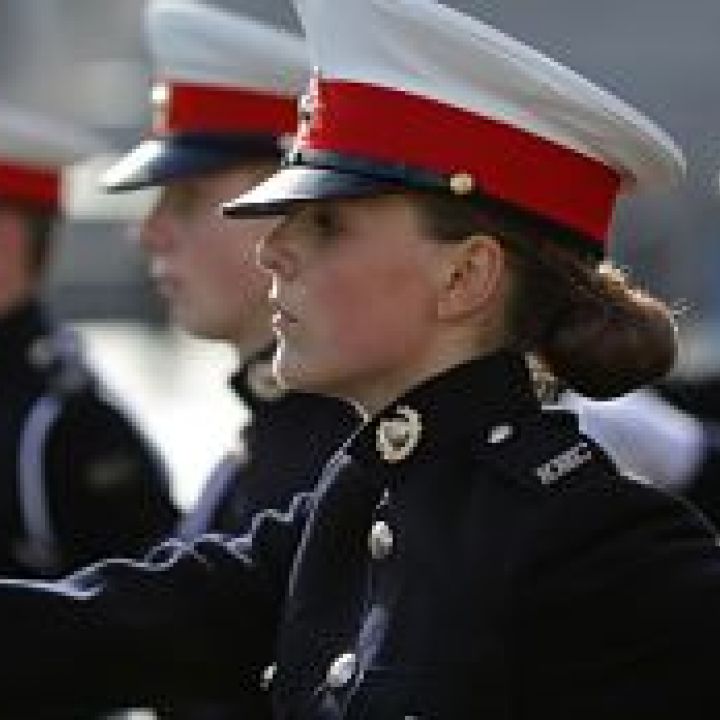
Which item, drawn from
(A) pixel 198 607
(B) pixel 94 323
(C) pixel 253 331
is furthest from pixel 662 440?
(B) pixel 94 323

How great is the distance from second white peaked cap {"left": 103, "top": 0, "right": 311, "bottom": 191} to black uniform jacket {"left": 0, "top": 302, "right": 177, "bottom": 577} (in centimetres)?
62

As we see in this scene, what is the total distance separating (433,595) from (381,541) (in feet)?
0.40

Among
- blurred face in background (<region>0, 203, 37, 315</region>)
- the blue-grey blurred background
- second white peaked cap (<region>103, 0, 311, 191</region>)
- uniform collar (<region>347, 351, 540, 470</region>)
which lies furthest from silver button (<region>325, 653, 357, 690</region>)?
the blue-grey blurred background

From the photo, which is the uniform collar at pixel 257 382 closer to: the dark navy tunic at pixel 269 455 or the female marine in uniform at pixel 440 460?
the dark navy tunic at pixel 269 455

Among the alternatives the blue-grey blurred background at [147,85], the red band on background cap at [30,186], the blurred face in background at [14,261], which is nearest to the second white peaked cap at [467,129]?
the blurred face in background at [14,261]

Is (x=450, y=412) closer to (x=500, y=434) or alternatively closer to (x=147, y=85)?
(x=500, y=434)

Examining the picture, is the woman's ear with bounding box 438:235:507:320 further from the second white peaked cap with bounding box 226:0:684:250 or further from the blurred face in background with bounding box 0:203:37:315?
the blurred face in background with bounding box 0:203:37:315

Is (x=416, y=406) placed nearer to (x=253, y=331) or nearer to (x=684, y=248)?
(x=253, y=331)

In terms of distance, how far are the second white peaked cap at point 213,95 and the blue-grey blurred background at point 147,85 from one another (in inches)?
601

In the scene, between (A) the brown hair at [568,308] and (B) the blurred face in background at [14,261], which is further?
(B) the blurred face in background at [14,261]

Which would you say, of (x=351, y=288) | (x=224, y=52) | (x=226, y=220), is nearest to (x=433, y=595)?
(x=351, y=288)

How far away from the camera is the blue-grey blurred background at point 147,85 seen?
2492cm

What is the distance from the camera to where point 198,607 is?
3559 millimetres

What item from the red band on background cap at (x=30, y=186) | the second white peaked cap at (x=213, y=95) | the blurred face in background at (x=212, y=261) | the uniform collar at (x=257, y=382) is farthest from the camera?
the red band on background cap at (x=30, y=186)
